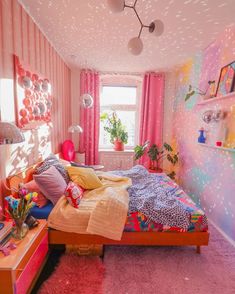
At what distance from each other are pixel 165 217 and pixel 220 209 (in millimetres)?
1065

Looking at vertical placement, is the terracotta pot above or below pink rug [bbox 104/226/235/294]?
above

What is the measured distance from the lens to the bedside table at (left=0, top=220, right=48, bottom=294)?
1.17 metres

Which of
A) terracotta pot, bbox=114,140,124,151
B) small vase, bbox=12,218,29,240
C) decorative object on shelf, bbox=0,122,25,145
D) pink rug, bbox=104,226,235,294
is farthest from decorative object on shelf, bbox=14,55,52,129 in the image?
terracotta pot, bbox=114,140,124,151

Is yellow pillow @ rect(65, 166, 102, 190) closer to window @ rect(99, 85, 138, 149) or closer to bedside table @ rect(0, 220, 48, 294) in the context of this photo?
bedside table @ rect(0, 220, 48, 294)

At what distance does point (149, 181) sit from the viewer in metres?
2.73

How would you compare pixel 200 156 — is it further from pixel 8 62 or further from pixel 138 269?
pixel 8 62

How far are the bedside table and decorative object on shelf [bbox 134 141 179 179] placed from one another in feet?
8.36

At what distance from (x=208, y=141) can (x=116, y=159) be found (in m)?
2.10

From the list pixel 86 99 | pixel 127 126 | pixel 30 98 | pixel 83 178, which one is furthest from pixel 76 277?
pixel 127 126

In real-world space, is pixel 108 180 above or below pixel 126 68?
below

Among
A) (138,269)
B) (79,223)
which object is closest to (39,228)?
(79,223)

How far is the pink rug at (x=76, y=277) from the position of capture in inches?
59.4

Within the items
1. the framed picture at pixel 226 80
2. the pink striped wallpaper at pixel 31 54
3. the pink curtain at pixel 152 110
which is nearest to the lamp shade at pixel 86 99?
the pink striped wallpaper at pixel 31 54

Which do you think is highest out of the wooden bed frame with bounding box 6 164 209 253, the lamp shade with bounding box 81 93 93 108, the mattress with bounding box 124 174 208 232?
the lamp shade with bounding box 81 93 93 108
